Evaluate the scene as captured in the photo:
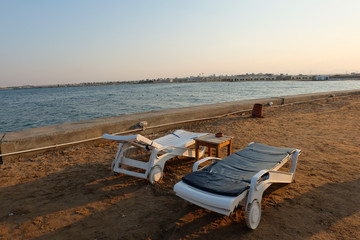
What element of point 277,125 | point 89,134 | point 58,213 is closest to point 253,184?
point 58,213

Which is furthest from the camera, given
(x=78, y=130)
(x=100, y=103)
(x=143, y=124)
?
(x=100, y=103)

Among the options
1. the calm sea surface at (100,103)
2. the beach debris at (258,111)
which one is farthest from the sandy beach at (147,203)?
the calm sea surface at (100,103)

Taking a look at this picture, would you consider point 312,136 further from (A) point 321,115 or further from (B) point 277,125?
(A) point 321,115

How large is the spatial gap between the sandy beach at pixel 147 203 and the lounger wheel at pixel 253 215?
0.09 metres

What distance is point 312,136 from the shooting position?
637 centimetres

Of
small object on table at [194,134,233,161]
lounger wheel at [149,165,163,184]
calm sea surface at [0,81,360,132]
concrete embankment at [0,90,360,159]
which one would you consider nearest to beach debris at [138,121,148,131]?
concrete embankment at [0,90,360,159]

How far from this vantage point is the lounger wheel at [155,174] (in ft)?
12.1

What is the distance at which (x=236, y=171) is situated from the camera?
122 inches

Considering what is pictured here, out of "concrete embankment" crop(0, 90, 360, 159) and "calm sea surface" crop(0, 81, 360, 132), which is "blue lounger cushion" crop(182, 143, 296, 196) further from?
"calm sea surface" crop(0, 81, 360, 132)

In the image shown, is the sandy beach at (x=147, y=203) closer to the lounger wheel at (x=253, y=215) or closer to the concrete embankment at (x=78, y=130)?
the lounger wheel at (x=253, y=215)

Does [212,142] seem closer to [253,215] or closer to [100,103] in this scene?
[253,215]

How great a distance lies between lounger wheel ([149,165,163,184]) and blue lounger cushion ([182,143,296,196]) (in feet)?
2.91

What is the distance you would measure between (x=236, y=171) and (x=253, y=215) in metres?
0.68

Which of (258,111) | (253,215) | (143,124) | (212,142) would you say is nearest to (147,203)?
(253,215)
